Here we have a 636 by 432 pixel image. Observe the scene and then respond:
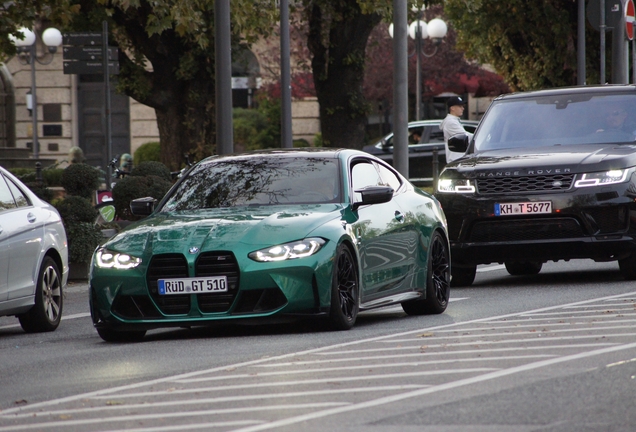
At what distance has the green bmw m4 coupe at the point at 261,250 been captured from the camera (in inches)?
405

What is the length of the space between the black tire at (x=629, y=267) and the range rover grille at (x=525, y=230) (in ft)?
2.05

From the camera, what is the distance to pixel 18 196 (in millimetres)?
12391

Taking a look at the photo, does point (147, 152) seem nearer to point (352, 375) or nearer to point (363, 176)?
point (363, 176)

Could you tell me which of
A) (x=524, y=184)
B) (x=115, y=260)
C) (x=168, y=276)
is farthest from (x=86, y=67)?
(x=168, y=276)

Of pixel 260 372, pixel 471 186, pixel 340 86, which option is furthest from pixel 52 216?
pixel 340 86

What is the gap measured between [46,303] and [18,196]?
35.9 inches

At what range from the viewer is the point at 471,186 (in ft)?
47.2

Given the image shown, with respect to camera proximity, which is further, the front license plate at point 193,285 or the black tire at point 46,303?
the black tire at point 46,303

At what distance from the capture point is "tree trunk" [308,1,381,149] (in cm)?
2728

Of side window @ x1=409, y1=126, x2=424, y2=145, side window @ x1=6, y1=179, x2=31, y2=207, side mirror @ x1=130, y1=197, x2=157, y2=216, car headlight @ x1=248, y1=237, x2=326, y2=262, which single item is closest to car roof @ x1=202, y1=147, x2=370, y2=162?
side mirror @ x1=130, y1=197, x2=157, y2=216

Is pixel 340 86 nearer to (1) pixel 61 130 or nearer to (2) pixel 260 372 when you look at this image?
(2) pixel 260 372

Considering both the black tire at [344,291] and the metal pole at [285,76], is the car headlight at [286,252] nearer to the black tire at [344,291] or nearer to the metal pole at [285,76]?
the black tire at [344,291]

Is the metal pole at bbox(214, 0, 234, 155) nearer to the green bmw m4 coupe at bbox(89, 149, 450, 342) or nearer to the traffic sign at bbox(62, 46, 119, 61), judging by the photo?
the traffic sign at bbox(62, 46, 119, 61)

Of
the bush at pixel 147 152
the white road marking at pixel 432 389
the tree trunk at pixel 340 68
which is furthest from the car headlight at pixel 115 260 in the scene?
the bush at pixel 147 152
